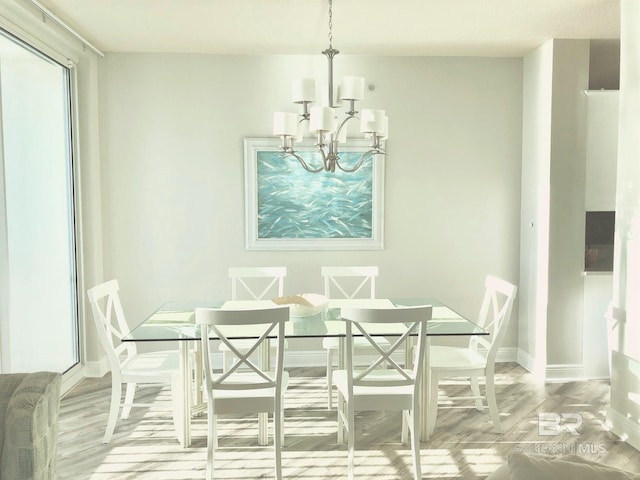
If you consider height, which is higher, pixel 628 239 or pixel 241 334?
pixel 628 239

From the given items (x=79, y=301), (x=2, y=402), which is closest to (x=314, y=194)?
(x=79, y=301)

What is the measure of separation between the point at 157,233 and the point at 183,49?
147cm

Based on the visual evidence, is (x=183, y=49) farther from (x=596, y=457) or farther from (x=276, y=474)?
(x=596, y=457)

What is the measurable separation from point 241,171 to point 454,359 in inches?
89.5

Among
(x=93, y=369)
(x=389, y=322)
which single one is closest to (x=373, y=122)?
(x=389, y=322)

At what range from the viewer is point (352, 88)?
9.48 ft

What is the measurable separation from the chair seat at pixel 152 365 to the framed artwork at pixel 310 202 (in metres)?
1.38

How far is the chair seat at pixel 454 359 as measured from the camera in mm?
3252

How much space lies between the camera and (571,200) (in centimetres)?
425

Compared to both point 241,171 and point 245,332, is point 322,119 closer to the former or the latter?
point 245,332

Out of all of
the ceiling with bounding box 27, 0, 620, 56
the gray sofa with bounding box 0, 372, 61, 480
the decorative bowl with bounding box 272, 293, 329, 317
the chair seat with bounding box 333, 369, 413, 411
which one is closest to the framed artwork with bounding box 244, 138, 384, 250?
the ceiling with bounding box 27, 0, 620, 56

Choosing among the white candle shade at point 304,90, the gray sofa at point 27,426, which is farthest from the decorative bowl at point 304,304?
the gray sofa at point 27,426

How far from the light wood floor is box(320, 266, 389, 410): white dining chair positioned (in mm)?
275

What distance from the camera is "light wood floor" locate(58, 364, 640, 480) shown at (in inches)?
114
